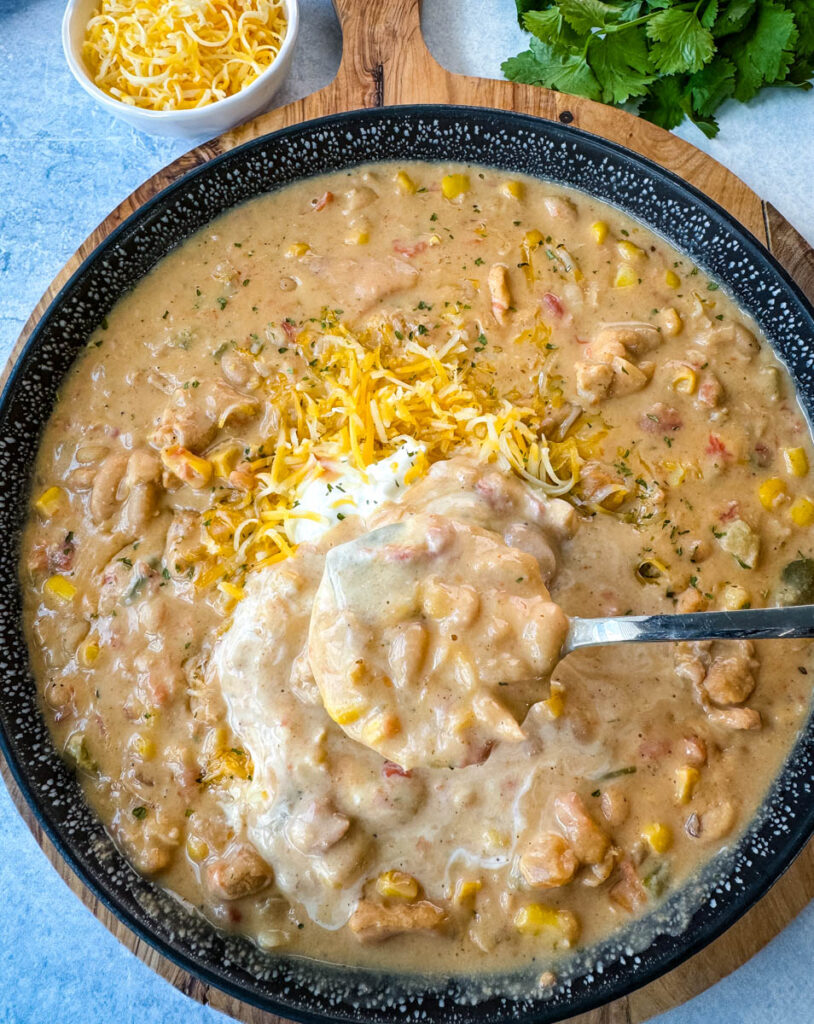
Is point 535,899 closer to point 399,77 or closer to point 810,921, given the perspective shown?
point 810,921

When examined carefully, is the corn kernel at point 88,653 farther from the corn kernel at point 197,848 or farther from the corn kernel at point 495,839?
the corn kernel at point 495,839

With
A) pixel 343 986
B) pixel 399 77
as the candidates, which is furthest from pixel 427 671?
pixel 399 77

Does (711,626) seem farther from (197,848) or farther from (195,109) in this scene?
(195,109)

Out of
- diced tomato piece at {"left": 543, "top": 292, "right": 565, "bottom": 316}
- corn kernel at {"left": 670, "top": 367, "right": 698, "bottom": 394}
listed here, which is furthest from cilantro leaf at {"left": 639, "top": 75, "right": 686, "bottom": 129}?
corn kernel at {"left": 670, "top": 367, "right": 698, "bottom": 394}

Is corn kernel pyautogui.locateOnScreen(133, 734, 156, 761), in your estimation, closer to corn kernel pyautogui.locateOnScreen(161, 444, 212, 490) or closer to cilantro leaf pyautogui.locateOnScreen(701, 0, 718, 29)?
corn kernel pyautogui.locateOnScreen(161, 444, 212, 490)

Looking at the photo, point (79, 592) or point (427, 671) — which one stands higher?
point (427, 671)

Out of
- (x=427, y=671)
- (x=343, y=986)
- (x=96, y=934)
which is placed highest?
(x=427, y=671)
